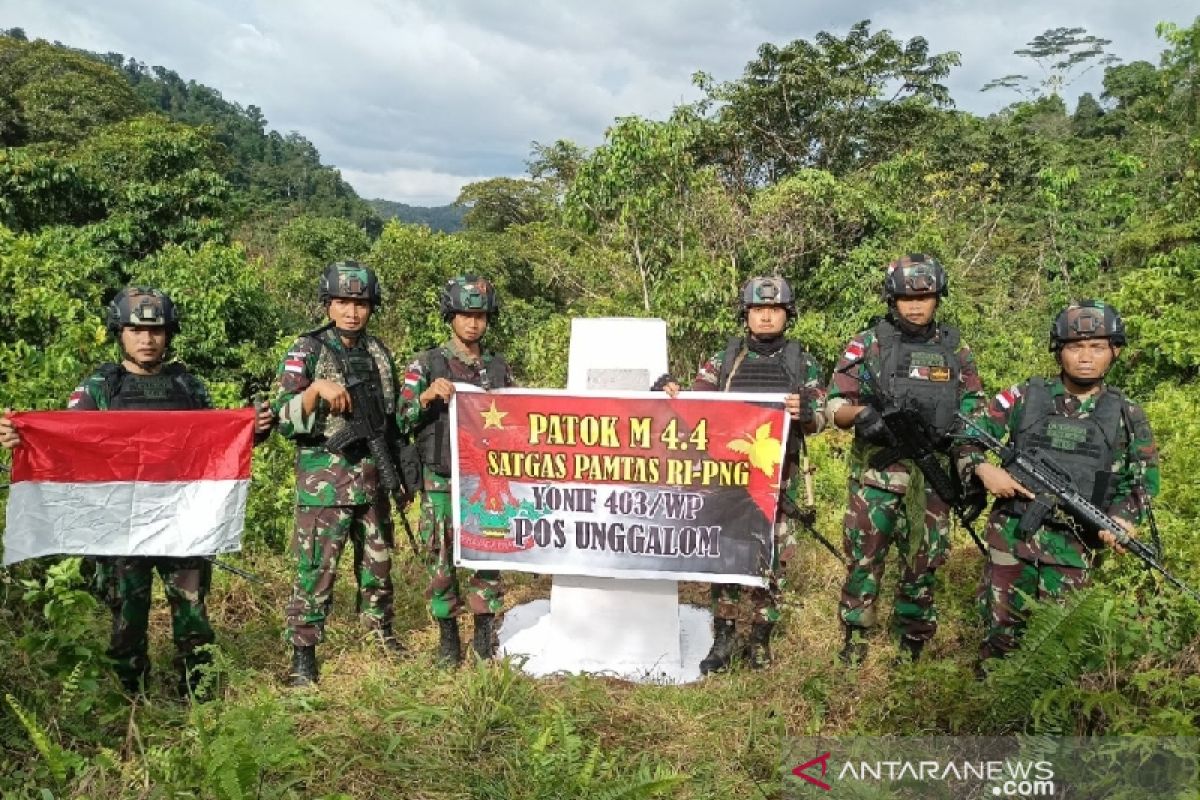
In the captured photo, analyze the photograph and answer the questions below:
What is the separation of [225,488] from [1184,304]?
11520 millimetres

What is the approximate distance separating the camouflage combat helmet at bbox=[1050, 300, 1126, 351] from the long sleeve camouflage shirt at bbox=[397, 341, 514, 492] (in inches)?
130

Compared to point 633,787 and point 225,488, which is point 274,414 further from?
point 633,787

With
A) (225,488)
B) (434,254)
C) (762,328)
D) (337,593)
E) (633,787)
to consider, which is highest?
(434,254)

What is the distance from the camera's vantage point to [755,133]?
24.2 meters

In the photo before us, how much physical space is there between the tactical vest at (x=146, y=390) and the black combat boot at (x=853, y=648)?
4340mm

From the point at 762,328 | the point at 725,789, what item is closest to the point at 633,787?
the point at 725,789

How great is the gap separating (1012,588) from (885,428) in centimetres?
110

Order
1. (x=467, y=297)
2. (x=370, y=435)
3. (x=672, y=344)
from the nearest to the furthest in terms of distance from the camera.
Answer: (x=370, y=435) < (x=467, y=297) < (x=672, y=344)

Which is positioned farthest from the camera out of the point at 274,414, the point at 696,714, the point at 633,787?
the point at 274,414

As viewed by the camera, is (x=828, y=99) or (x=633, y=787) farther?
(x=828, y=99)

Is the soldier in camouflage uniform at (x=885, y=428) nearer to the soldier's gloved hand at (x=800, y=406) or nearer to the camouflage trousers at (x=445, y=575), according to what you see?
the soldier's gloved hand at (x=800, y=406)

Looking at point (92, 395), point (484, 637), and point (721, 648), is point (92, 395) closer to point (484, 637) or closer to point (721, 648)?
point (484, 637)

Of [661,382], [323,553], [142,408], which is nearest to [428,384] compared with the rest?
[323,553]

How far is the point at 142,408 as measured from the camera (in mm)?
4562
